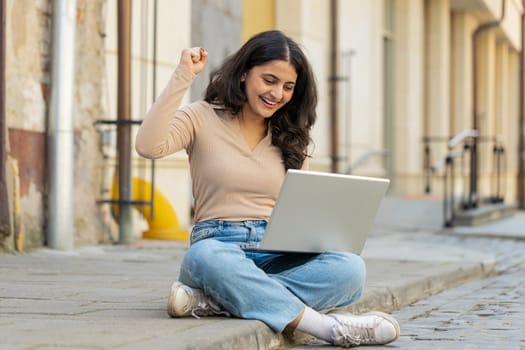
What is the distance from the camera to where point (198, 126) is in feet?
16.1

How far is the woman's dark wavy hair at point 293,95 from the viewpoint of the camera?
4.87 meters

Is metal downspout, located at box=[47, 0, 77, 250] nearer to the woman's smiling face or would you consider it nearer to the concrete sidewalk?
the concrete sidewalk

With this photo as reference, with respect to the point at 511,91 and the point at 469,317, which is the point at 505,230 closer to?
the point at 469,317

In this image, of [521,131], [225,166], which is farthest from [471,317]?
[521,131]

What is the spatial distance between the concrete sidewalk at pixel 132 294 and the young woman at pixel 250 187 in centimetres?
15

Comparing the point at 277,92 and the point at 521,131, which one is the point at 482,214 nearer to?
the point at 521,131

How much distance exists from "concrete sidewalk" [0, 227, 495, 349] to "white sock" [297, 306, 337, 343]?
0.45 ft

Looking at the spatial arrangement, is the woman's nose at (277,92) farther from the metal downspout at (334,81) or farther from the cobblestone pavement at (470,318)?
the metal downspout at (334,81)

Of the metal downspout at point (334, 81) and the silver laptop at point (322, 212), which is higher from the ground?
the metal downspout at point (334, 81)

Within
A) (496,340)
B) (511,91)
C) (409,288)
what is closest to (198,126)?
(496,340)

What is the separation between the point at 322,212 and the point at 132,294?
4.79 feet

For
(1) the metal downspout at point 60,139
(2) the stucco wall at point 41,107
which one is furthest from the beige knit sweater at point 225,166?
(1) the metal downspout at point 60,139

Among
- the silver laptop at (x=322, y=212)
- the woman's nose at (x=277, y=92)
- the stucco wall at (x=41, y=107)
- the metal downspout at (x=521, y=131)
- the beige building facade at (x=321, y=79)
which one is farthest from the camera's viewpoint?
the metal downspout at (x=521, y=131)

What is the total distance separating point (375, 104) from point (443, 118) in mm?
4700
